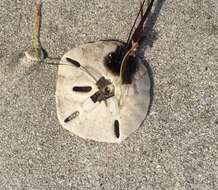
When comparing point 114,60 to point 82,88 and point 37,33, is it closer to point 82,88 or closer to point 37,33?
point 82,88

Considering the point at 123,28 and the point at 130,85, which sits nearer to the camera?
the point at 130,85

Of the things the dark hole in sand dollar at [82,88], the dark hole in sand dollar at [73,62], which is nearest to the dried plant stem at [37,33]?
the dark hole in sand dollar at [73,62]

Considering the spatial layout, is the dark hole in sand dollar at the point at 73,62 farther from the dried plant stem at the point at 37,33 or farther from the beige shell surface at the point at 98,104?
the dried plant stem at the point at 37,33

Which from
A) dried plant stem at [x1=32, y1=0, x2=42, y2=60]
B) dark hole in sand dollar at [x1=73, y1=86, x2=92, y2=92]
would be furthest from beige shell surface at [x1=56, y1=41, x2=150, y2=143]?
dried plant stem at [x1=32, y1=0, x2=42, y2=60]

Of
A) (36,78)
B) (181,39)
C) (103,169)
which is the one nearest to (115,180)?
(103,169)

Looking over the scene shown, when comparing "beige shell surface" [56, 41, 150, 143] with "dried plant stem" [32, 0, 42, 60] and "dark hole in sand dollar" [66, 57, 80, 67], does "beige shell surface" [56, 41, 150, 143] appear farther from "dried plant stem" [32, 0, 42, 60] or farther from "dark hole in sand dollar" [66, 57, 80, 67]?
"dried plant stem" [32, 0, 42, 60]

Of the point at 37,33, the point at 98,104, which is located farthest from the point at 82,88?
the point at 37,33

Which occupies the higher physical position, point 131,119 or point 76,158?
point 131,119

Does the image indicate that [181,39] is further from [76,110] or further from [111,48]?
[76,110]
